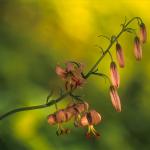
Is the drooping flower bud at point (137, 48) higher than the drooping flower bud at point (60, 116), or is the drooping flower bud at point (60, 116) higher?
the drooping flower bud at point (137, 48)

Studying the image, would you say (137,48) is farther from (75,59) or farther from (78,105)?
(75,59)

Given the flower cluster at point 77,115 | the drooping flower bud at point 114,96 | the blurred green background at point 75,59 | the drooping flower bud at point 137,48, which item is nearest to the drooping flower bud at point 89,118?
the flower cluster at point 77,115

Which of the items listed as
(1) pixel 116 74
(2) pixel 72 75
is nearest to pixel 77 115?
(2) pixel 72 75

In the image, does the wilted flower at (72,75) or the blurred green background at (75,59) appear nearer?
the wilted flower at (72,75)

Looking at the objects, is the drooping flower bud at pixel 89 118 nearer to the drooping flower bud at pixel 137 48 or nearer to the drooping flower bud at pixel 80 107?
the drooping flower bud at pixel 80 107

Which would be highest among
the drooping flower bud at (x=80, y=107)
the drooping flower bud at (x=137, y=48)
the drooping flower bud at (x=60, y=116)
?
the drooping flower bud at (x=137, y=48)

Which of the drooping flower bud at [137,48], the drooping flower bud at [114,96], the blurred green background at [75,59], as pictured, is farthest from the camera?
the blurred green background at [75,59]
